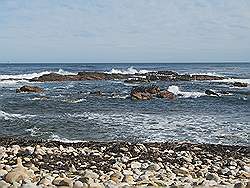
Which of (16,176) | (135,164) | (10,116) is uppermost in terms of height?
(16,176)

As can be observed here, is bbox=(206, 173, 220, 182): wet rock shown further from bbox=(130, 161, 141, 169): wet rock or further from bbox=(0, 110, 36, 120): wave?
bbox=(0, 110, 36, 120): wave

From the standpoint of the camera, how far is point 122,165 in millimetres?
8430

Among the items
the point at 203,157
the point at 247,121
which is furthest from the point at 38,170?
the point at 247,121

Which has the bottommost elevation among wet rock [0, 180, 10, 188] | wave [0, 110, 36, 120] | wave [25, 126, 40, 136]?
wave [0, 110, 36, 120]

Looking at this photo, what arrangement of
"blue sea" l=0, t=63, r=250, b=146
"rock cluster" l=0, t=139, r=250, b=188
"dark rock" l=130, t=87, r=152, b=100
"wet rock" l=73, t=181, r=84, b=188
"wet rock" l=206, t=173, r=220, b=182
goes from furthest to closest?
1. "dark rock" l=130, t=87, r=152, b=100
2. "blue sea" l=0, t=63, r=250, b=146
3. "wet rock" l=206, t=173, r=220, b=182
4. "rock cluster" l=0, t=139, r=250, b=188
5. "wet rock" l=73, t=181, r=84, b=188

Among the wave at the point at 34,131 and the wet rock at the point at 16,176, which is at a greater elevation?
the wet rock at the point at 16,176

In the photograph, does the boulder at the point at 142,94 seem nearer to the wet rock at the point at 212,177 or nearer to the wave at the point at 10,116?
the wave at the point at 10,116

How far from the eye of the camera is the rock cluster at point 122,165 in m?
6.37

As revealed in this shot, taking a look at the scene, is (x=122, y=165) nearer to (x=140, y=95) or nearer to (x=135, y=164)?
(x=135, y=164)

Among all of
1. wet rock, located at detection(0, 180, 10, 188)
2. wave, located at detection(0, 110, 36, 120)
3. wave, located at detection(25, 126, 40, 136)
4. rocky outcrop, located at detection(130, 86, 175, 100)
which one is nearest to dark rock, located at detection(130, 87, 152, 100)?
rocky outcrop, located at detection(130, 86, 175, 100)

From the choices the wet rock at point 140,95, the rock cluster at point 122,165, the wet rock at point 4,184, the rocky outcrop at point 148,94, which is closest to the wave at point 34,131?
the rock cluster at point 122,165

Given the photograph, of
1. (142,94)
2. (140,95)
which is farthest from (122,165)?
(142,94)

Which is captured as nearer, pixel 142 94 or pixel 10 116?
pixel 10 116

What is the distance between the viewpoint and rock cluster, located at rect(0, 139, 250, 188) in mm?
6367
